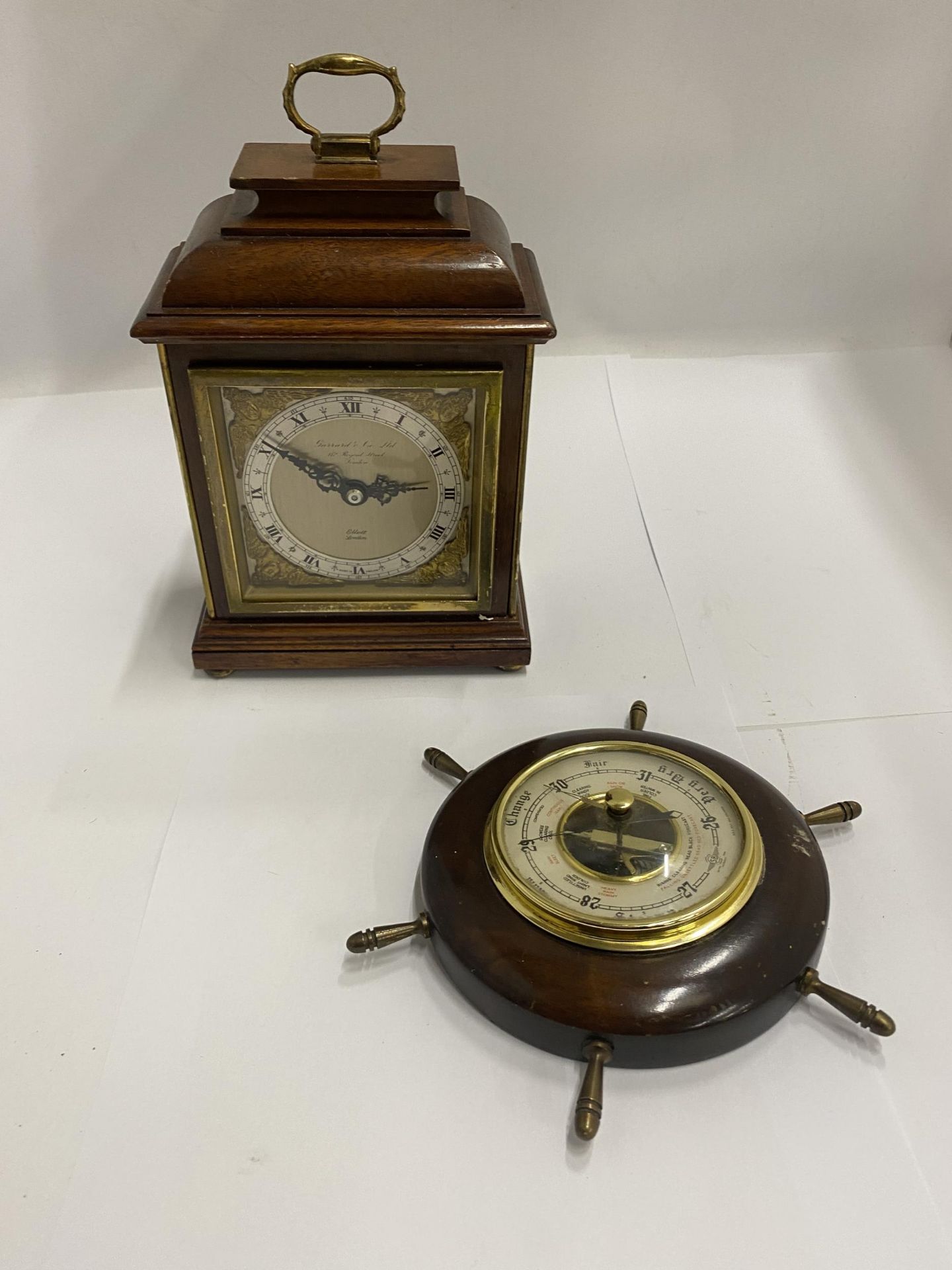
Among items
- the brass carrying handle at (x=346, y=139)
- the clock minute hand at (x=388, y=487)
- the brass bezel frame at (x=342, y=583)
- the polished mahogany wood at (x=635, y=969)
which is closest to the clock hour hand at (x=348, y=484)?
the clock minute hand at (x=388, y=487)

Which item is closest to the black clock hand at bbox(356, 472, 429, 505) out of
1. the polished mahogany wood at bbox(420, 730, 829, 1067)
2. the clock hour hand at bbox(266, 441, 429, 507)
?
the clock hour hand at bbox(266, 441, 429, 507)

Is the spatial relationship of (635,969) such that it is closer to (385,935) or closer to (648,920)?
(648,920)

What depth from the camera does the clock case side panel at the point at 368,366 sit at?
5.15ft

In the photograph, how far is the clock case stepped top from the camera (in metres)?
1.51


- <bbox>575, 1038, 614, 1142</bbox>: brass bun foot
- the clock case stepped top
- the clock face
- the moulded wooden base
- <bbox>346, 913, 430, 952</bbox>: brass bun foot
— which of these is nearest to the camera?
<bbox>575, 1038, 614, 1142</bbox>: brass bun foot

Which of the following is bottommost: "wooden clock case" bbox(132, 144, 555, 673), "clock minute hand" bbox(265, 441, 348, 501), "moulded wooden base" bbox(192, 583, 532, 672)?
"moulded wooden base" bbox(192, 583, 532, 672)

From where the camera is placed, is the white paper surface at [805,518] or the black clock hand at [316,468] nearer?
the black clock hand at [316,468]

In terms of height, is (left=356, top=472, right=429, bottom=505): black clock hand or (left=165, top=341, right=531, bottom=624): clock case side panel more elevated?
(left=165, top=341, right=531, bottom=624): clock case side panel

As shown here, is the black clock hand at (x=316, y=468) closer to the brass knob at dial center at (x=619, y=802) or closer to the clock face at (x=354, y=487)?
the clock face at (x=354, y=487)

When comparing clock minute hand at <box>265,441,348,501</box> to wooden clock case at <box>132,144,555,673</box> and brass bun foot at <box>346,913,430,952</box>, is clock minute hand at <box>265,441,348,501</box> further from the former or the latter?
brass bun foot at <box>346,913,430,952</box>

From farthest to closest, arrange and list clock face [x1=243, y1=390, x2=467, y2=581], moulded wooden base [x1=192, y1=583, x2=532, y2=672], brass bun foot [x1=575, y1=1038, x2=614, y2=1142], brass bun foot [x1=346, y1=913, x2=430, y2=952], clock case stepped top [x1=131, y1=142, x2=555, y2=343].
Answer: moulded wooden base [x1=192, y1=583, x2=532, y2=672], clock face [x1=243, y1=390, x2=467, y2=581], clock case stepped top [x1=131, y1=142, x2=555, y2=343], brass bun foot [x1=346, y1=913, x2=430, y2=952], brass bun foot [x1=575, y1=1038, x2=614, y2=1142]

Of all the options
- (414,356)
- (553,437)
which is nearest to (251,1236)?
(414,356)

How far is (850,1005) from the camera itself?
1.28m

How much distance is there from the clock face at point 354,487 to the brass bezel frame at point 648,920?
0.49 m
